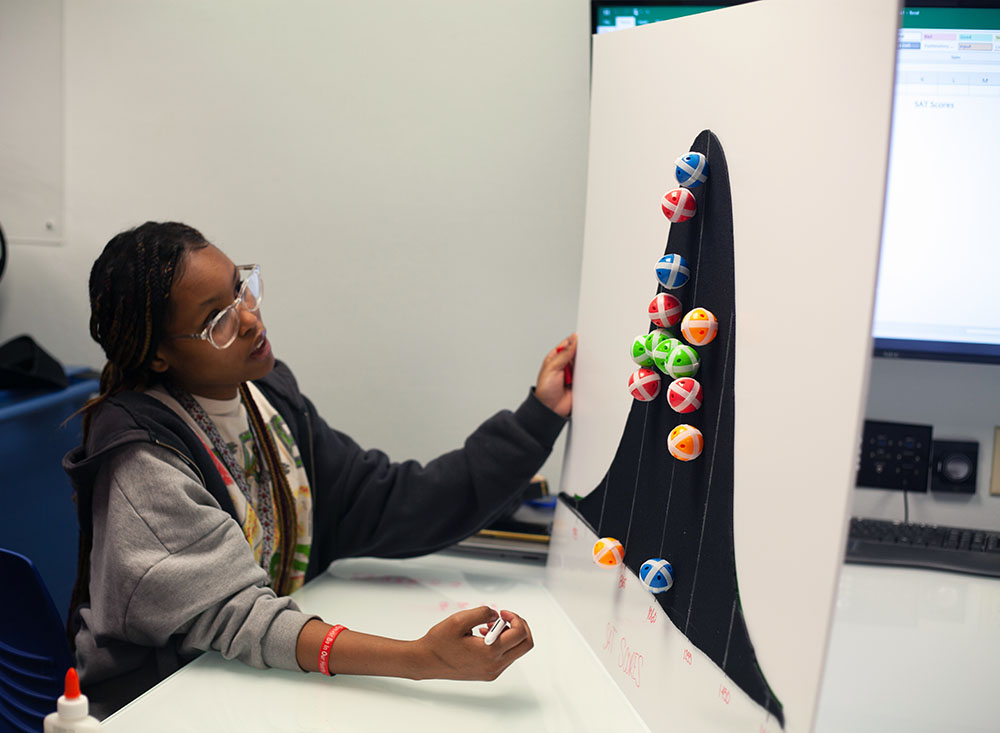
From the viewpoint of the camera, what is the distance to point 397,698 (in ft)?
2.69

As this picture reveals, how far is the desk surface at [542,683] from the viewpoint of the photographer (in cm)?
78

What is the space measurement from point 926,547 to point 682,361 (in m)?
0.79

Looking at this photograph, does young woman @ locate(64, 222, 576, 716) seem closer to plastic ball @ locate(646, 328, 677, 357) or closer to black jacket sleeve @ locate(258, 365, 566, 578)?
black jacket sleeve @ locate(258, 365, 566, 578)

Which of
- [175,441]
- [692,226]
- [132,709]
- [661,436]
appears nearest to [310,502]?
[175,441]

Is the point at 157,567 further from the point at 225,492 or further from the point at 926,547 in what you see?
the point at 926,547

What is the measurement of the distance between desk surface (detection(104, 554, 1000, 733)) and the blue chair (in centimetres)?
12

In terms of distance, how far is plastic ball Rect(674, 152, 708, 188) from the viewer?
2.33ft

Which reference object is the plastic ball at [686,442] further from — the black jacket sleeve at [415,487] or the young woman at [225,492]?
the black jacket sleeve at [415,487]

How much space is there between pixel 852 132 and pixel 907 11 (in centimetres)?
85

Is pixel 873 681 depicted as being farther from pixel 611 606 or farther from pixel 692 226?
pixel 692 226

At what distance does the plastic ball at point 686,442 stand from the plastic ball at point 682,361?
1.9 inches

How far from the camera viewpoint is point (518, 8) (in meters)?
1.43

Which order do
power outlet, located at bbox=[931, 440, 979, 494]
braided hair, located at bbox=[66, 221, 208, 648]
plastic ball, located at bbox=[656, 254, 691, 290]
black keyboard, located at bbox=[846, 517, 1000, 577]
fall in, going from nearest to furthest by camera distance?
plastic ball, located at bbox=[656, 254, 691, 290]
braided hair, located at bbox=[66, 221, 208, 648]
black keyboard, located at bbox=[846, 517, 1000, 577]
power outlet, located at bbox=[931, 440, 979, 494]

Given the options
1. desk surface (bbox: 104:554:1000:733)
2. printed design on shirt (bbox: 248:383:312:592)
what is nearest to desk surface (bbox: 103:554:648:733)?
desk surface (bbox: 104:554:1000:733)
